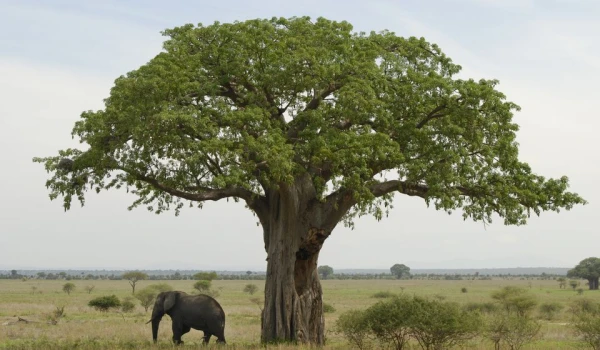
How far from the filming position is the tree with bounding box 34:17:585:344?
18297 mm

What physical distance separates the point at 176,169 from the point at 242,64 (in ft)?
12.0

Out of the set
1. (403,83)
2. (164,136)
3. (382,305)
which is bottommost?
(382,305)

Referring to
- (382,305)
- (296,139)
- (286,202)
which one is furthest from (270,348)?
(296,139)

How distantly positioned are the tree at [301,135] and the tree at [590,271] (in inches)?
3430

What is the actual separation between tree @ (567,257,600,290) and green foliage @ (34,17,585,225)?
8715cm

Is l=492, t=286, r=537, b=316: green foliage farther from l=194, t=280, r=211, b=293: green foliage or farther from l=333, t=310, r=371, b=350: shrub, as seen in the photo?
l=194, t=280, r=211, b=293: green foliage

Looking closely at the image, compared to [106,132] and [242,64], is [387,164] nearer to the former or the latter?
[242,64]

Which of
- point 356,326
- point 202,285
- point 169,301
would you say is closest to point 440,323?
point 356,326

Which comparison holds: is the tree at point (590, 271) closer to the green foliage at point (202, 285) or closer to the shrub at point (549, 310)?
the green foliage at point (202, 285)

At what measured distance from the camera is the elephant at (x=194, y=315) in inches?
869

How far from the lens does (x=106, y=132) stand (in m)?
19.2

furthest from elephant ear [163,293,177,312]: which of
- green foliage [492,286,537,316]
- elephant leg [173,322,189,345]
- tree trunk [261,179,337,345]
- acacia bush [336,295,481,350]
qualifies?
green foliage [492,286,537,316]

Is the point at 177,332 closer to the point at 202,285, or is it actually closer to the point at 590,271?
the point at 202,285

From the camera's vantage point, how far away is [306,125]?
65.3ft
